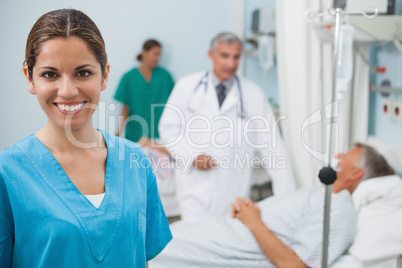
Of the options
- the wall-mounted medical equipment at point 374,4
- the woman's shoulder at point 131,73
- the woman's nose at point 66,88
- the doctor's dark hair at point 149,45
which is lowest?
the woman's shoulder at point 131,73

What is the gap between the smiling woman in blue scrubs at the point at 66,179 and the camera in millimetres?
733

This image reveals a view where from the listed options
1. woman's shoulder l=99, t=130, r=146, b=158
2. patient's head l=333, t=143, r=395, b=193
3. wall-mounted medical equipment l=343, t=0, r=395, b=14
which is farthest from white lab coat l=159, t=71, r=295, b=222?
woman's shoulder l=99, t=130, r=146, b=158

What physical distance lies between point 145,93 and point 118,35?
1.44 metres

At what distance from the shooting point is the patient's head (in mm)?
→ 1726

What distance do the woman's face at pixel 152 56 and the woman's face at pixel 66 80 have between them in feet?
6.96

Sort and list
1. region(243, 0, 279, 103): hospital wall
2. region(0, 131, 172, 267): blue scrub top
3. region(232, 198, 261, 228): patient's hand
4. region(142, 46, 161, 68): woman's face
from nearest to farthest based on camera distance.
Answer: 1. region(0, 131, 172, 267): blue scrub top
2. region(232, 198, 261, 228): patient's hand
3. region(142, 46, 161, 68): woman's face
4. region(243, 0, 279, 103): hospital wall

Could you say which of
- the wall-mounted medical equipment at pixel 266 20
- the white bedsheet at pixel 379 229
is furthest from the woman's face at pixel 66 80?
the wall-mounted medical equipment at pixel 266 20

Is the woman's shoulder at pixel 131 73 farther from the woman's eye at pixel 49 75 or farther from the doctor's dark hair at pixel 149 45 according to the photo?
the woman's eye at pixel 49 75

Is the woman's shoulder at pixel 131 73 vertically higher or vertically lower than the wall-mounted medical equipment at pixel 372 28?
lower

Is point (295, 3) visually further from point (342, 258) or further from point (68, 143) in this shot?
point (68, 143)

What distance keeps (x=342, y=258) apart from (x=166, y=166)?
1411 mm

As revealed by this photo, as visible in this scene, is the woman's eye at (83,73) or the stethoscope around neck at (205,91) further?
the stethoscope around neck at (205,91)

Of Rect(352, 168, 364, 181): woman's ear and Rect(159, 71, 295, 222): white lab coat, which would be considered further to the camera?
Rect(159, 71, 295, 222): white lab coat

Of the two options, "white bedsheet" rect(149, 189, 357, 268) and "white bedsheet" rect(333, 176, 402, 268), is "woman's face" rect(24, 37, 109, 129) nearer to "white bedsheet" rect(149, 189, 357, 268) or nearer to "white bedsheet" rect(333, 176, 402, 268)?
"white bedsheet" rect(149, 189, 357, 268)
